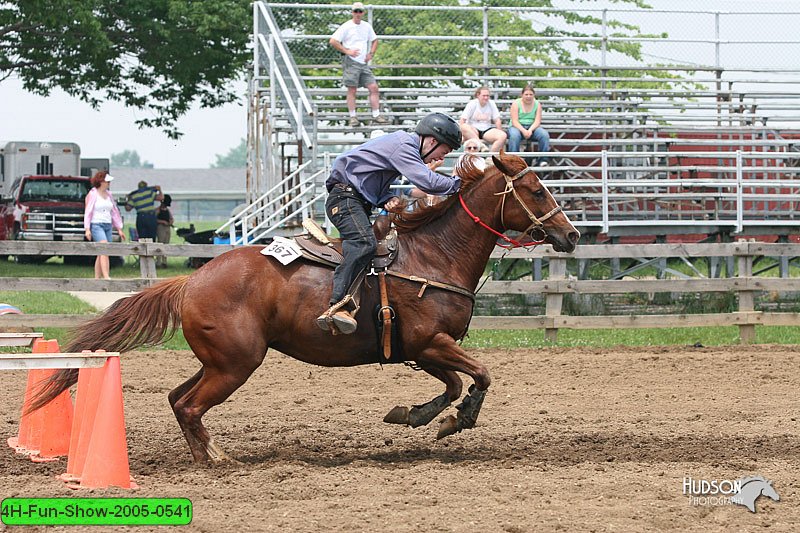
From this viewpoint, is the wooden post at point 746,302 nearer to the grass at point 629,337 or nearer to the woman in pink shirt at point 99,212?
the grass at point 629,337

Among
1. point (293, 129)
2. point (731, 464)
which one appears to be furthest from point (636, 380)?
point (293, 129)

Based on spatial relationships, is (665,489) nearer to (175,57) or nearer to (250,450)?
(250,450)

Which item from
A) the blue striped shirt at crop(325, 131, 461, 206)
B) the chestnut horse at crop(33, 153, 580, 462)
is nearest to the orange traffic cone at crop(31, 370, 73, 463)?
the chestnut horse at crop(33, 153, 580, 462)

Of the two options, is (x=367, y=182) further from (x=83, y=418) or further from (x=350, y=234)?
(x=83, y=418)

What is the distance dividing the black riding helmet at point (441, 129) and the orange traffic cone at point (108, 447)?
2.64 meters

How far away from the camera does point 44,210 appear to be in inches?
1101

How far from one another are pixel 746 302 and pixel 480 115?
5.02 meters

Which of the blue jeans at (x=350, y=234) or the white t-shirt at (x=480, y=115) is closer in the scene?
the blue jeans at (x=350, y=234)

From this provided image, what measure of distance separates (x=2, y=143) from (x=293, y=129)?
1791cm

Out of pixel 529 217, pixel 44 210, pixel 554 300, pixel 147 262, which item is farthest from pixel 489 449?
pixel 44 210

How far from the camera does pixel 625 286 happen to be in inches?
555

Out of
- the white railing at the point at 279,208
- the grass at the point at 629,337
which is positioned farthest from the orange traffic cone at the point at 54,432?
the white railing at the point at 279,208

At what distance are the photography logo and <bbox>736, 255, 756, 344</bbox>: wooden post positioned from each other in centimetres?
827

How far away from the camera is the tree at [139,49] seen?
92.5ft
